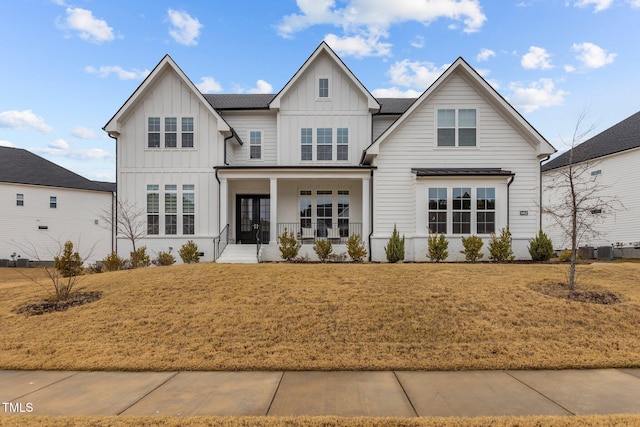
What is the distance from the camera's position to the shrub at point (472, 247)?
46.5 ft

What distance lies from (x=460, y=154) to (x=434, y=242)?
15.2 ft

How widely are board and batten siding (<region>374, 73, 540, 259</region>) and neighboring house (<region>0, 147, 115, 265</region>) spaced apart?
2238 cm

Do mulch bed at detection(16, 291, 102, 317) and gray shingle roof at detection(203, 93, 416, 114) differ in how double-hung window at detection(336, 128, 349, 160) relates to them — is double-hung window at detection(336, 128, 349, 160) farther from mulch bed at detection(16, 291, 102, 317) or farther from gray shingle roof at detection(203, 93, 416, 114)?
mulch bed at detection(16, 291, 102, 317)

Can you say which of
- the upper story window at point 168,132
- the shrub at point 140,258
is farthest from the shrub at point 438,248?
the shrub at point 140,258

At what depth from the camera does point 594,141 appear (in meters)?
23.7

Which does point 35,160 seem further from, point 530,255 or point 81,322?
point 530,255

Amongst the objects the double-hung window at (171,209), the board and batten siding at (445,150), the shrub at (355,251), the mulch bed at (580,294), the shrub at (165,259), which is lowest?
the mulch bed at (580,294)

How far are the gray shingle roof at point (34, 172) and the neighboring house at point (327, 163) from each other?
14.4 m

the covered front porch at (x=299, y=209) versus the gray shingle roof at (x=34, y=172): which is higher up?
the gray shingle roof at (x=34, y=172)

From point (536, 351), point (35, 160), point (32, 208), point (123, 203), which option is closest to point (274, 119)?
point (123, 203)

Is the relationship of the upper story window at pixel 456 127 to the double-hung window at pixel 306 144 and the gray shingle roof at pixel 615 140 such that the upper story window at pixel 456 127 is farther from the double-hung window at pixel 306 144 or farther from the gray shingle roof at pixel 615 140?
the gray shingle roof at pixel 615 140

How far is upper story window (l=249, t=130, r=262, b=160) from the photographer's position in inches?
732

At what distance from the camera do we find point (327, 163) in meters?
17.8

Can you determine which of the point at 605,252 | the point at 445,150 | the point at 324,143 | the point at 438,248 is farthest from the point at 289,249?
the point at 605,252
